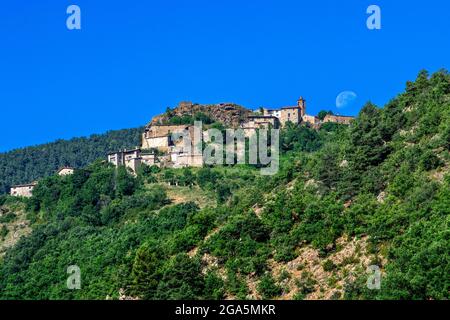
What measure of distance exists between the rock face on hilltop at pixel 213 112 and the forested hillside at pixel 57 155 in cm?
4367

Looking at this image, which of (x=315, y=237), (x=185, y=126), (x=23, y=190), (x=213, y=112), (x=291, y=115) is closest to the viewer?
(x=315, y=237)

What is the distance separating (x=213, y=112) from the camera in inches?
4242

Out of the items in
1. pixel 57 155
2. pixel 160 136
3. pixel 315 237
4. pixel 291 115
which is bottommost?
pixel 315 237

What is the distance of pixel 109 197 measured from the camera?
282ft

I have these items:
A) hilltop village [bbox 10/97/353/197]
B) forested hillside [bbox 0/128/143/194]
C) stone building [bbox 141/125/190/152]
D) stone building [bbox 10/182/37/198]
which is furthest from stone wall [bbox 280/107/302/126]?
forested hillside [bbox 0/128/143/194]

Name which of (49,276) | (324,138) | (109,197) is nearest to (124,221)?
(109,197)

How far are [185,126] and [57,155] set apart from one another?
66999mm

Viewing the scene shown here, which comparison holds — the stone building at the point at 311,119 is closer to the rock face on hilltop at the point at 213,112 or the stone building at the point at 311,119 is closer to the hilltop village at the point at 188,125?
the hilltop village at the point at 188,125

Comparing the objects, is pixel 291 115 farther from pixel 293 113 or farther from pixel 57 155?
pixel 57 155

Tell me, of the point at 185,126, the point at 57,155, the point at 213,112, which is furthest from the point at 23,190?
the point at 57,155

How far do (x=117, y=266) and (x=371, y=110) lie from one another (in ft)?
58.8

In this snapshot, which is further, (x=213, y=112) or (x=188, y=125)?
(x=213, y=112)
